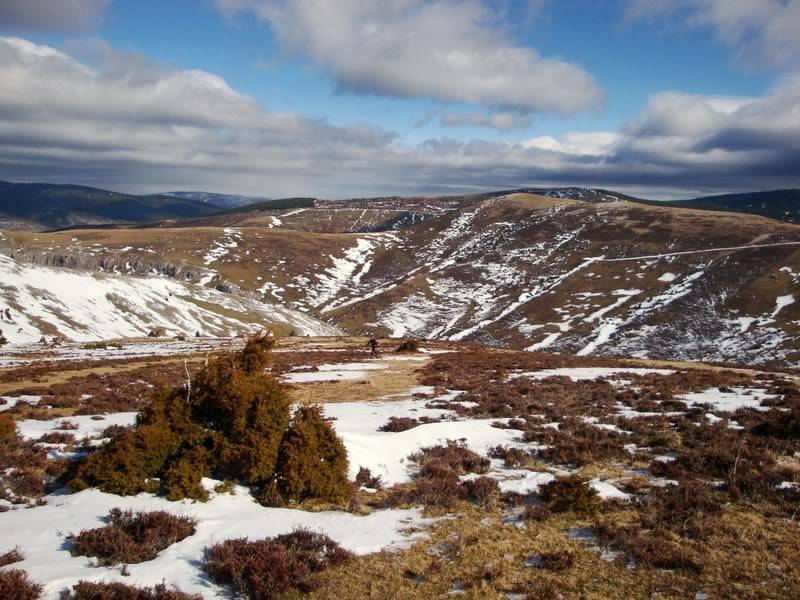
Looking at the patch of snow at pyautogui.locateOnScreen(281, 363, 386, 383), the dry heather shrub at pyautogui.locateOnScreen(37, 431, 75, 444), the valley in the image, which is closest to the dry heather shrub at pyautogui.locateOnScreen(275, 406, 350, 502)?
the dry heather shrub at pyautogui.locateOnScreen(37, 431, 75, 444)

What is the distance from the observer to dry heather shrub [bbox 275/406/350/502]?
38.0 feet

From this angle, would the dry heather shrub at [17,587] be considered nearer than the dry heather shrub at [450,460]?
Yes

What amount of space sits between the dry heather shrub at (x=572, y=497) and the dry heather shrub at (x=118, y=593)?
7087 millimetres

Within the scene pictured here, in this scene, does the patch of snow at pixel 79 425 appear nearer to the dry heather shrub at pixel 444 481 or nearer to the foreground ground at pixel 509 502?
the foreground ground at pixel 509 502

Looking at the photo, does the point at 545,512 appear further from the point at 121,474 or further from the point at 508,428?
the point at 121,474

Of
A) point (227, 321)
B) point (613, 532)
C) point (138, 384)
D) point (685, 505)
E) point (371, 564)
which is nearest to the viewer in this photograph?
point (371, 564)

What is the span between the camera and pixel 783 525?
31.2ft

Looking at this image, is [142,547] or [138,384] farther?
[138,384]

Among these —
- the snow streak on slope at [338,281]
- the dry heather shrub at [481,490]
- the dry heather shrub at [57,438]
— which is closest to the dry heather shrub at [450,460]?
the dry heather shrub at [481,490]

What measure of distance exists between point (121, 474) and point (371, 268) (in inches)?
6834

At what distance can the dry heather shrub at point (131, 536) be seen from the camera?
8727 mm

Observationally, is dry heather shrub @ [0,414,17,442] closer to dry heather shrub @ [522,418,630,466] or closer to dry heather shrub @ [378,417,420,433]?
dry heather shrub @ [378,417,420,433]

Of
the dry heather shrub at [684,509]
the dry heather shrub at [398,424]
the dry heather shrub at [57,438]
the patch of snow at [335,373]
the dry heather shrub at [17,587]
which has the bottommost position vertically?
the patch of snow at [335,373]

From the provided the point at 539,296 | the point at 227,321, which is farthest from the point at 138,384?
the point at 539,296
